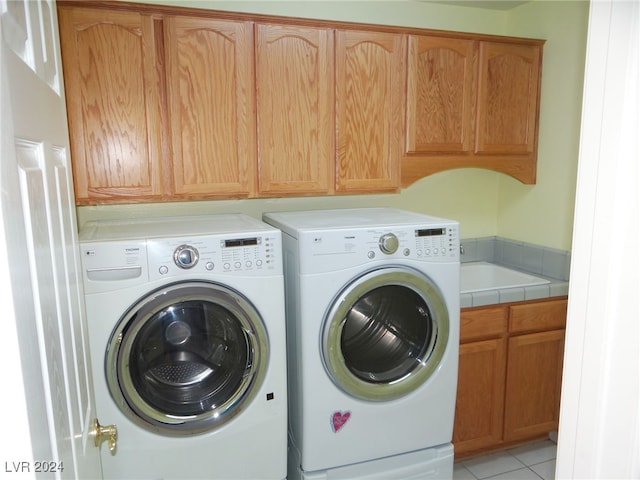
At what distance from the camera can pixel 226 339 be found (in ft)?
5.87

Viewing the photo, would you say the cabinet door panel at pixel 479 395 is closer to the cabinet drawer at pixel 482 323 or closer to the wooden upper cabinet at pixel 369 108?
the cabinet drawer at pixel 482 323

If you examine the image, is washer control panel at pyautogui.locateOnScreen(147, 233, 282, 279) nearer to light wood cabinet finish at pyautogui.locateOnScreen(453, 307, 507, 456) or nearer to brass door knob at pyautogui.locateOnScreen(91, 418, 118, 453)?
brass door knob at pyautogui.locateOnScreen(91, 418, 118, 453)

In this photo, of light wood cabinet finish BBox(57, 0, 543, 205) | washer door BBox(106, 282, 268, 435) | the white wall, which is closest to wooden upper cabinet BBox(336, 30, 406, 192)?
light wood cabinet finish BBox(57, 0, 543, 205)

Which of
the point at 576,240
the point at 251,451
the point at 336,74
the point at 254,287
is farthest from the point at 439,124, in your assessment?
the point at 576,240

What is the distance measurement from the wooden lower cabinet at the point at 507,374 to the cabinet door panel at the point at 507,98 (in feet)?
2.87

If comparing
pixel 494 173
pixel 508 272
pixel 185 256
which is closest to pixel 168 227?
pixel 185 256

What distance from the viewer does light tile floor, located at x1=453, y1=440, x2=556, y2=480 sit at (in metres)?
2.36

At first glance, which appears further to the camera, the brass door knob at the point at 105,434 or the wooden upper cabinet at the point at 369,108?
the wooden upper cabinet at the point at 369,108

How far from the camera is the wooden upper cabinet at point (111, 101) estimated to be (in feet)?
6.11

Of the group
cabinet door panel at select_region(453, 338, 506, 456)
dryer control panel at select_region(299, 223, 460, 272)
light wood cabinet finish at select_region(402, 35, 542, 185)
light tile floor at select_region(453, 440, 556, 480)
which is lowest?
light tile floor at select_region(453, 440, 556, 480)

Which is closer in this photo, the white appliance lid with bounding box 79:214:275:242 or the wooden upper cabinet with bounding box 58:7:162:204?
the white appliance lid with bounding box 79:214:275:242

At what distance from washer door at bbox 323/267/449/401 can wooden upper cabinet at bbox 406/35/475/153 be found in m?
0.81

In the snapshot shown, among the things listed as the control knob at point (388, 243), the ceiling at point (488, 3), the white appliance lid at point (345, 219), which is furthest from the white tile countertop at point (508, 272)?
the ceiling at point (488, 3)

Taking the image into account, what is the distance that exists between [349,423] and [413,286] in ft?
2.00
